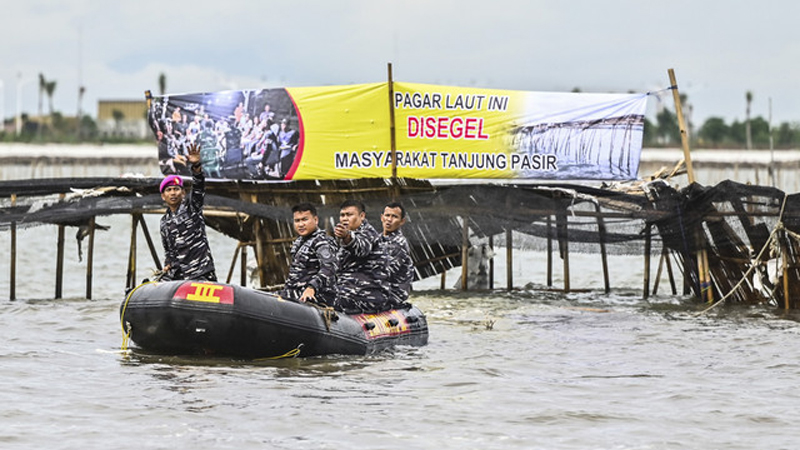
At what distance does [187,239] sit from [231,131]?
6709 mm

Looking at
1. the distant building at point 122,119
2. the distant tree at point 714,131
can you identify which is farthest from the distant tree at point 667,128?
the distant building at point 122,119

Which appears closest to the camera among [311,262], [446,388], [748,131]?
[446,388]

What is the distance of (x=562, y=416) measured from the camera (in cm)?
1020

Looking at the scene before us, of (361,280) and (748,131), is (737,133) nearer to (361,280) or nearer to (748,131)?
(748,131)

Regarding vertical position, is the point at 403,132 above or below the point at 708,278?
above

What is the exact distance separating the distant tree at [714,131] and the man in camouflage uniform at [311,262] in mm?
88628

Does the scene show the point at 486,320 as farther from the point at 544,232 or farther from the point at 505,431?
the point at 505,431

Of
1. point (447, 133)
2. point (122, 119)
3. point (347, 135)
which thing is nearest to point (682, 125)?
point (447, 133)

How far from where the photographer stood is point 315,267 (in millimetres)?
12609

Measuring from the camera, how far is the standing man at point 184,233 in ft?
42.1

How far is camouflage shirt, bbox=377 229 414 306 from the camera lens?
537 inches

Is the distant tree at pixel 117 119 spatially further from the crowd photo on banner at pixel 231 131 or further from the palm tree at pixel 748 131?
the crowd photo on banner at pixel 231 131

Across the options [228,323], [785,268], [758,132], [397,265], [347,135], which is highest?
[758,132]

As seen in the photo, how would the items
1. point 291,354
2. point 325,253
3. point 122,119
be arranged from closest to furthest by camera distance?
point 325,253 → point 291,354 → point 122,119
